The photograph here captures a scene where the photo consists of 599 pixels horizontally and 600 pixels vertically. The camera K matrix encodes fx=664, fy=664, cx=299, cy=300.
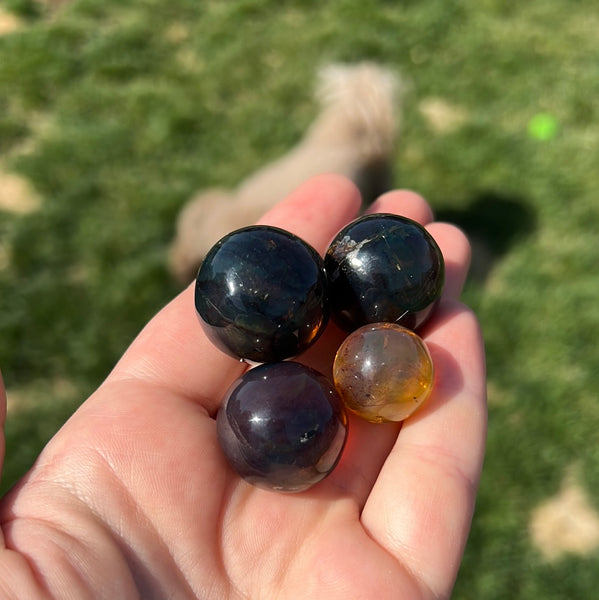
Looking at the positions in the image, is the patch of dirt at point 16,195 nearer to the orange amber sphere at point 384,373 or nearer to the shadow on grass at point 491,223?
the shadow on grass at point 491,223

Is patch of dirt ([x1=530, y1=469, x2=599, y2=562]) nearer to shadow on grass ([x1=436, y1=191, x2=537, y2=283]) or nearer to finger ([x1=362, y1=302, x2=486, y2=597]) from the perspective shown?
finger ([x1=362, y1=302, x2=486, y2=597])

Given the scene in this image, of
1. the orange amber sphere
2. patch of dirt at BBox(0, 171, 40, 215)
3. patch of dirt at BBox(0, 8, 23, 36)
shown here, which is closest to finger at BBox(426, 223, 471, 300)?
the orange amber sphere

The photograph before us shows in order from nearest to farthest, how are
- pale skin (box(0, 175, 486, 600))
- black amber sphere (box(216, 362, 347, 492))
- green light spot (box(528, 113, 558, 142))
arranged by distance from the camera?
pale skin (box(0, 175, 486, 600))
black amber sphere (box(216, 362, 347, 492))
green light spot (box(528, 113, 558, 142))

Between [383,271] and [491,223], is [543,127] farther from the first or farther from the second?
[383,271]

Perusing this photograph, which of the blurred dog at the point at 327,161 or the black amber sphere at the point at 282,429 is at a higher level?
the black amber sphere at the point at 282,429

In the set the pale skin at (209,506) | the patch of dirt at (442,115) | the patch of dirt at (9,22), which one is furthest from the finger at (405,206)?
the patch of dirt at (9,22)

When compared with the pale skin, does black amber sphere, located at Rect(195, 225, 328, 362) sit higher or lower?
higher
